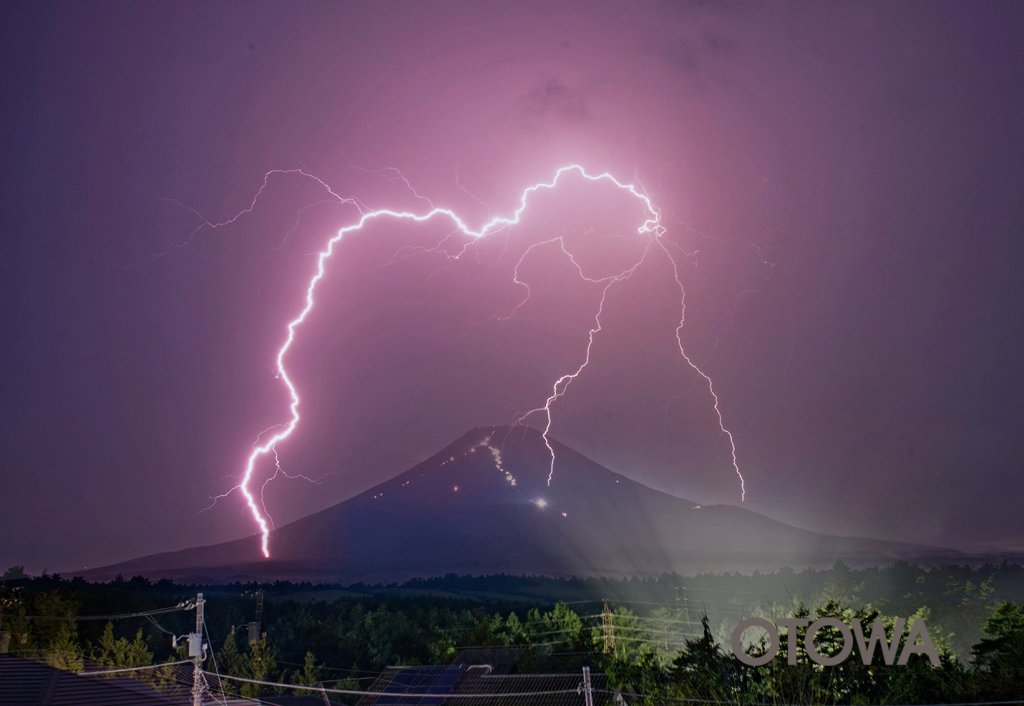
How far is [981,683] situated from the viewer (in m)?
10.4

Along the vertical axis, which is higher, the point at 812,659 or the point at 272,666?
the point at 812,659

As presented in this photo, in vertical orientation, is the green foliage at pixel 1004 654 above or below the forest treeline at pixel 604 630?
above

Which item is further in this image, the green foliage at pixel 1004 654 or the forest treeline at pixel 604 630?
the forest treeline at pixel 604 630

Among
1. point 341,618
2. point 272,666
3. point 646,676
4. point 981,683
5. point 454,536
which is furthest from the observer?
point 454,536

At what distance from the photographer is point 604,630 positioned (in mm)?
19891

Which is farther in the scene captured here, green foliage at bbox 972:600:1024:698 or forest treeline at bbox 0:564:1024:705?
forest treeline at bbox 0:564:1024:705

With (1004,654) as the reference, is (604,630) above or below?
below

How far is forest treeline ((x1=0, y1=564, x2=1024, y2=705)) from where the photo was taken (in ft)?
37.9

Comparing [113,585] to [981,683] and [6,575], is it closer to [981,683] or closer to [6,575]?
[6,575]

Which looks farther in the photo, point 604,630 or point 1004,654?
point 604,630

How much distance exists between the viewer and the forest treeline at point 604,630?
455 inches

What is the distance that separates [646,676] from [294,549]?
9003 cm

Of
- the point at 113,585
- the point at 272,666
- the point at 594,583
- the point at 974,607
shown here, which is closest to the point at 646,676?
the point at 272,666

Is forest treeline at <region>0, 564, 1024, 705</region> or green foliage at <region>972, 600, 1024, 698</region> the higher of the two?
green foliage at <region>972, 600, 1024, 698</region>
